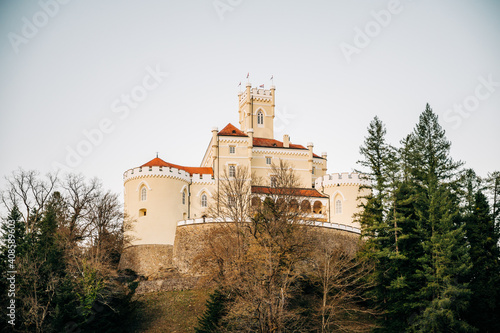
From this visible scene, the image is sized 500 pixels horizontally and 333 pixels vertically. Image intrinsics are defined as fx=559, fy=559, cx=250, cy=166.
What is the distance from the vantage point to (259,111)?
6331 cm

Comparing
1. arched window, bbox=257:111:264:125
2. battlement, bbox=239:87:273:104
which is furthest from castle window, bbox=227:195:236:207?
battlement, bbox=239:87:273:104

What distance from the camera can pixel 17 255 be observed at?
1426 inches

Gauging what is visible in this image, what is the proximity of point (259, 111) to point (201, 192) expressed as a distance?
14816 millimetres

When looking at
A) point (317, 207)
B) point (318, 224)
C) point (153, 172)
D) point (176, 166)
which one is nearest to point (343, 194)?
point (317, 207)

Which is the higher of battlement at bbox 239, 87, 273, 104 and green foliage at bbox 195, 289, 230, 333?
battlement at bbox 239, 87, 273, 104

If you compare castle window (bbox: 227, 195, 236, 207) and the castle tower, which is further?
the castle tower

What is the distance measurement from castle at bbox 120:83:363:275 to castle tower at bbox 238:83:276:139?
6.05 ft

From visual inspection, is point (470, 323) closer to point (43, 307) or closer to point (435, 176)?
point (435, 176)

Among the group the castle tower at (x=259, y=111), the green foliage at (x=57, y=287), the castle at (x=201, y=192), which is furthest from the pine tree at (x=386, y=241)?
the castle tower at (x=259, y=111)

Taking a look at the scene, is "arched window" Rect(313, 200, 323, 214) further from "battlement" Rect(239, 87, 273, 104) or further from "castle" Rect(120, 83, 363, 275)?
"battlement" Rect(239, 87, 273, 104)

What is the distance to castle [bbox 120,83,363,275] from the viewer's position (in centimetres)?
4803

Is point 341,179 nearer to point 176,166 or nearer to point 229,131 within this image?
point 229,131

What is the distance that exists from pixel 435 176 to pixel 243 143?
72.2 feet

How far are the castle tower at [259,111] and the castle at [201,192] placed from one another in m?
1.84
